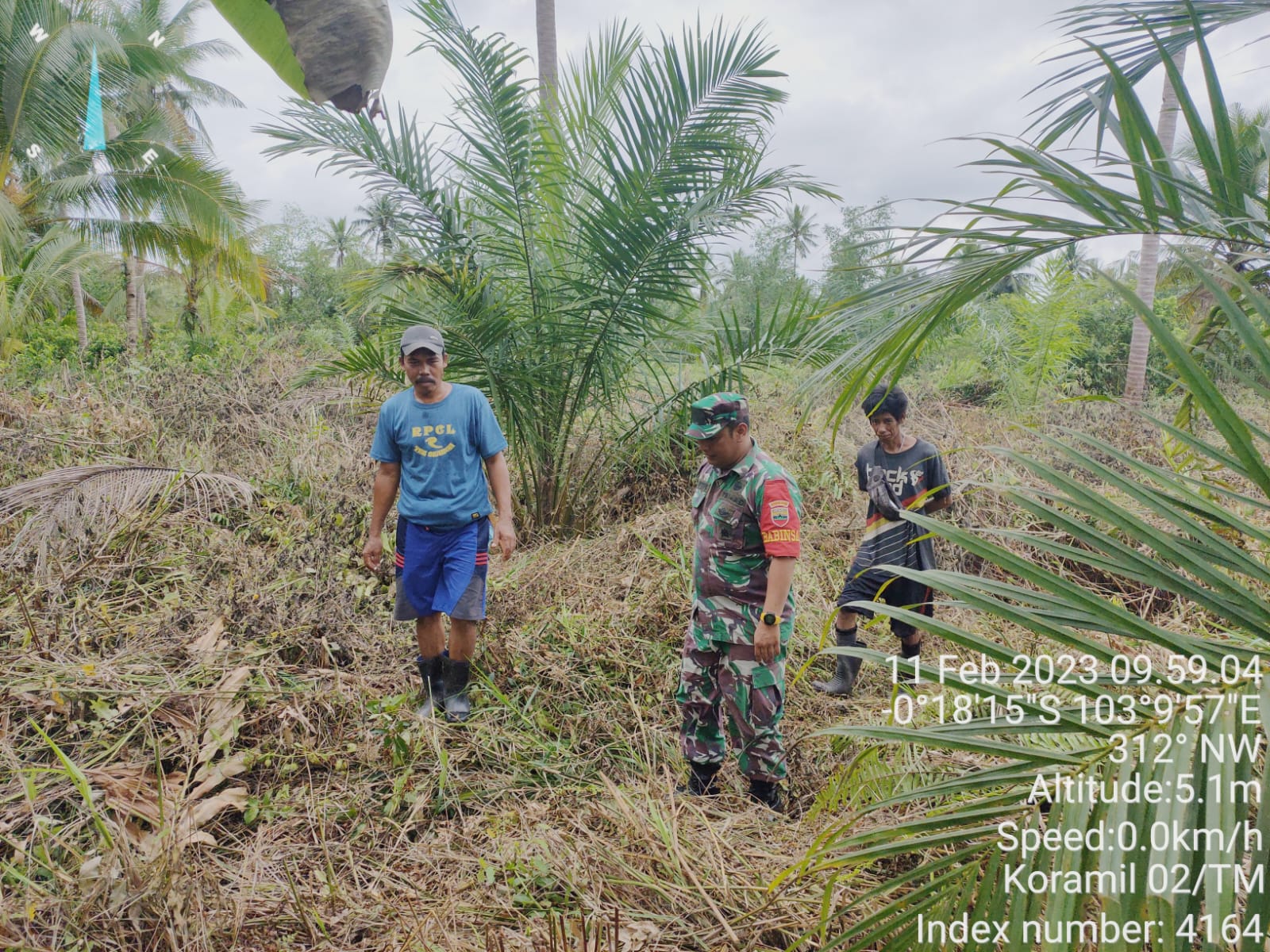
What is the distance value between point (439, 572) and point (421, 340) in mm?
1013

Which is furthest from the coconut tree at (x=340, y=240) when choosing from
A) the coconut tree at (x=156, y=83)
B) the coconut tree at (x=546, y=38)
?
the coconut tree at (x=546, y=38)

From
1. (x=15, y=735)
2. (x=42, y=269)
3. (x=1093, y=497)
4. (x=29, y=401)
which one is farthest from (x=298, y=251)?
(x=1093, y=497)

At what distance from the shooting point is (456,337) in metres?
5.04

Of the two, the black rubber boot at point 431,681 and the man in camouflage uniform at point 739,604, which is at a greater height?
the man in camouflage uniform at point 739,604

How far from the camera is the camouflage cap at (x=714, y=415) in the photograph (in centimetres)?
253

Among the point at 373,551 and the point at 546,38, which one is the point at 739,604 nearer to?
the point at 373,551

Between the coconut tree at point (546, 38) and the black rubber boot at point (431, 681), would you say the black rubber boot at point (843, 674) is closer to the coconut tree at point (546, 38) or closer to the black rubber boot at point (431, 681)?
the black rubber boot at point (431, 681)

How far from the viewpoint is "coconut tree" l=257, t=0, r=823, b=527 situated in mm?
4840

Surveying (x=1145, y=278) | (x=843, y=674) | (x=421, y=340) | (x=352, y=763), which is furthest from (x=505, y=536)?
(x=1145, y=278)

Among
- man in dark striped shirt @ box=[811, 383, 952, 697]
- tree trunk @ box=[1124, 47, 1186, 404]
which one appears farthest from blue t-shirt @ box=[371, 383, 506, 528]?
tree trunk @ box=[1124, 47, 1186, 404]

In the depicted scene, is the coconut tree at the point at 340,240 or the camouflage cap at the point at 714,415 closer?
the camouflage cap at the point at 714,415

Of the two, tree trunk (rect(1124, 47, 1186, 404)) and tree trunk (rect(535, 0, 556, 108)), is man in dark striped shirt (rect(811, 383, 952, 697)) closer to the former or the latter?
tree trunk (rect(535, 0, 556, 108))

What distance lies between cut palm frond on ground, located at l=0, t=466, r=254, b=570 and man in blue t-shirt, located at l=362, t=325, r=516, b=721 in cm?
181

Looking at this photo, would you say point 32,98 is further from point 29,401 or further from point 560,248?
point 560,248
